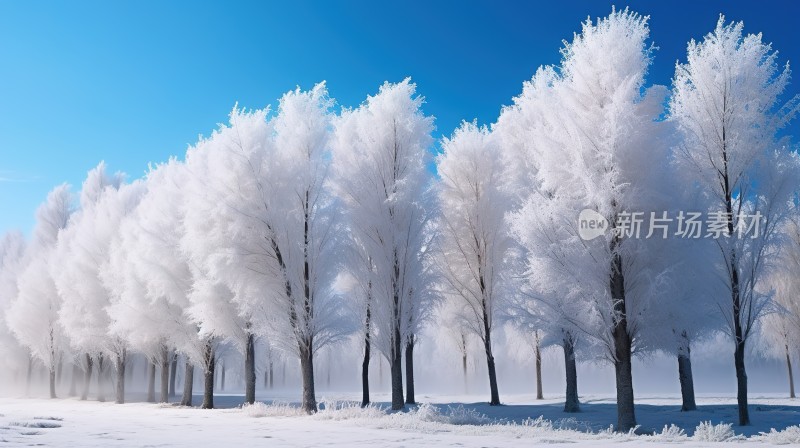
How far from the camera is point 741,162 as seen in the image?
13.9 m

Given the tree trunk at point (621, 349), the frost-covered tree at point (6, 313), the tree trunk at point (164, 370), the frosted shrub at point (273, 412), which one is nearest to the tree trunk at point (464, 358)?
the frosted shrub at point (273, 412)

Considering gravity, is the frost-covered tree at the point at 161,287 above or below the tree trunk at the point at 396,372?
above

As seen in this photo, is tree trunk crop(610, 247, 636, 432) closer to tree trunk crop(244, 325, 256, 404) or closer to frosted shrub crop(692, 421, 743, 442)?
frosted shrub crop(692, 421, 743, 442)

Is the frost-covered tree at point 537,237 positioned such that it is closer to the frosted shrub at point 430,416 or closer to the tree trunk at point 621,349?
the tree trunk at point 621,349

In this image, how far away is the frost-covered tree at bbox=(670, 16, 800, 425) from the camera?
45.2 feet

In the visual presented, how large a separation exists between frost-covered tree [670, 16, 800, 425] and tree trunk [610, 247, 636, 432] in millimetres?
3270

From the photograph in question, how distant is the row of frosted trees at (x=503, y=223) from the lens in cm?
1254

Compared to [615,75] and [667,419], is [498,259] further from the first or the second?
[615,75]

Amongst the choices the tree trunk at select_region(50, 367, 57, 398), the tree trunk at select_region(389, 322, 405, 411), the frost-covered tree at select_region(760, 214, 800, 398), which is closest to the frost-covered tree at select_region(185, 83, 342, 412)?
the tree trunk at select_region(389, 322, 405, 411)

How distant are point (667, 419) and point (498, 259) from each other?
8.03 metres

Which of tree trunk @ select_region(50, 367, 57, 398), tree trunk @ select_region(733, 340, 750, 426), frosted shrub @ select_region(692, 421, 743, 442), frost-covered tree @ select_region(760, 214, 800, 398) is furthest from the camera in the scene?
tree trunk @ select_region(50, 367, 57, 398)

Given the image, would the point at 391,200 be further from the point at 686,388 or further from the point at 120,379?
the point at 120,379

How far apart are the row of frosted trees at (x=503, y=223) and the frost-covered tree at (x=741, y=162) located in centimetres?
5

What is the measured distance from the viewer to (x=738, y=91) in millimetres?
13875
